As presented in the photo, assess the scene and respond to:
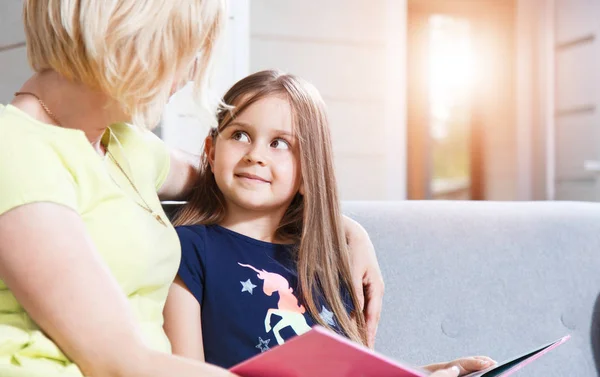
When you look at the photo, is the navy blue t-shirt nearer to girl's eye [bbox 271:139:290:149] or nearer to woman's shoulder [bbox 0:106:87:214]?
girl's eye [bbox 271:139:290:149]

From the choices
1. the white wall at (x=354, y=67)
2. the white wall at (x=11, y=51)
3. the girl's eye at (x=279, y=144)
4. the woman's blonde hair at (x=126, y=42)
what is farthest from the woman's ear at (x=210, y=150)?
the white wall at (x=354, y=67)

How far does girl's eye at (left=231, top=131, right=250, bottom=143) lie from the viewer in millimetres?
1294

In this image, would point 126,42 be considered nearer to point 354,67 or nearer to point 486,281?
point 486,281

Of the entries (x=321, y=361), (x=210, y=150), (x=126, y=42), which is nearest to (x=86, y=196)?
(x=126, y=42)

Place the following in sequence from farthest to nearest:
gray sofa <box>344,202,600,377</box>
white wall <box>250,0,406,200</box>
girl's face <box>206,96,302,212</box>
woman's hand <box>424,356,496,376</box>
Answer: white wall <box>250,0,406,200</box>
gray sofa <box>344,202,600,377</box>
girl's face <box>206,96,302,212</box>
woman's hand <box>424,356,496,376</box>

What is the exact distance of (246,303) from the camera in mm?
1214

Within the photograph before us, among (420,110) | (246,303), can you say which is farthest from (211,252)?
(420,110)

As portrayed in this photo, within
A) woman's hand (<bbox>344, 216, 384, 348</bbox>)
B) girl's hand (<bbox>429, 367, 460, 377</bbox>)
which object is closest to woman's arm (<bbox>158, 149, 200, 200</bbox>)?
woman's hand (<bbox>344, 216, 384, 348</bbox>)

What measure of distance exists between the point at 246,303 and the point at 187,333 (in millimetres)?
104

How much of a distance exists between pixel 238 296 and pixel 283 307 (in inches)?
3.0

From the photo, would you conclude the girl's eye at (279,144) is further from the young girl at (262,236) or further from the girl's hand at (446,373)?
the girl's hand at (446,373)

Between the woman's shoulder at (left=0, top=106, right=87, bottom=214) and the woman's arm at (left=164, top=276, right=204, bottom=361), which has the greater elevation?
the woman's shoulder at (left=0, top=106, right=87, bottom=214)

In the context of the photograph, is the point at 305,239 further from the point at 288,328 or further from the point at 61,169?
the point at 61,169

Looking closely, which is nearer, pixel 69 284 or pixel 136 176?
pixel 69 284
